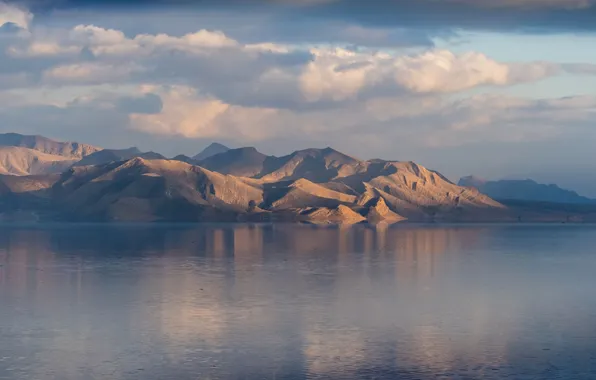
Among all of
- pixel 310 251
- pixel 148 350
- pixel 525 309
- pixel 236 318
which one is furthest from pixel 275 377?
pixel 310 251

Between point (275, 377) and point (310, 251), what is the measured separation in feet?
445

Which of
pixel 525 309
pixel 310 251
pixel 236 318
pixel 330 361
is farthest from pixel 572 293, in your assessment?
pixel 310 251

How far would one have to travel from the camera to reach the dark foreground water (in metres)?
56.1

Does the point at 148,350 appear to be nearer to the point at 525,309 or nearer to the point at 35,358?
the point at 35,358

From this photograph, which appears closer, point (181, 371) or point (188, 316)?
point (181, 371)

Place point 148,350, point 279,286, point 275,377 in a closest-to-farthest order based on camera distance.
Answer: point 275,377 → point 148,350 → point 279,286

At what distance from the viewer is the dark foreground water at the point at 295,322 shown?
56.1 metres

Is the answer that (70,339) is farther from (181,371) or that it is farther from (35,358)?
(181,371)

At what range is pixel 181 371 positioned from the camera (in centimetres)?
5466

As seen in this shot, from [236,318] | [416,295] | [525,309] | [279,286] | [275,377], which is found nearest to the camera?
[275,377]

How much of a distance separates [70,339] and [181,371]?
15.0 metres

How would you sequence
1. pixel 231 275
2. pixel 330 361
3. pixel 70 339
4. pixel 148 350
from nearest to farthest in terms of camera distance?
pixel 330 361
pixel 148 350
pixel 70 339
pixel 231 275

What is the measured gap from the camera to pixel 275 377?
174 ft

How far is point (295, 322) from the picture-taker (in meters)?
74.1
